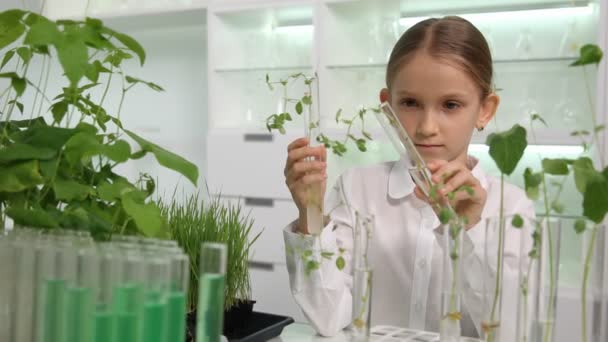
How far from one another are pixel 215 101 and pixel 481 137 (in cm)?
130

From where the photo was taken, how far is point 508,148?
0.60 meters

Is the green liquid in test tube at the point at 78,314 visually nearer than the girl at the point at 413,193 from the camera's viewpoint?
Yes

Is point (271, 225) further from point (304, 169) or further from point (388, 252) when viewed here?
point (304, 169)

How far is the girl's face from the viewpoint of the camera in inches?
47.4

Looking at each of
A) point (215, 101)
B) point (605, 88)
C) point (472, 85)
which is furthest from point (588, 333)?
point (215, 101)

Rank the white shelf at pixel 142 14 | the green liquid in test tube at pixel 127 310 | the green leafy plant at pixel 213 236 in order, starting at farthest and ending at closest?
the white shelf at pixel 142 14 < the green leafy plant at pixel 213 236 < the green liquid in test tube at pixel 127 310

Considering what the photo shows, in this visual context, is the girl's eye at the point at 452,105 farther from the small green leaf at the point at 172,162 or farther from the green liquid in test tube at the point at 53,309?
the green liquid in test tube at the point at 53,309

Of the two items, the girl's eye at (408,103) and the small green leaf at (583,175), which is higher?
the girl's eye at (408,103)

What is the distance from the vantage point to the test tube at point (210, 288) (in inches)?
23.7

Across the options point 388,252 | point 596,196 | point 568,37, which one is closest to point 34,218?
point 596,196

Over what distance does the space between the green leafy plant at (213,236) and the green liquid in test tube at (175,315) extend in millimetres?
402

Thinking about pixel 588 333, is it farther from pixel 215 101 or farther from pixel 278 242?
pixel 215 101

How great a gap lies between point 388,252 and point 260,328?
57 centimetres

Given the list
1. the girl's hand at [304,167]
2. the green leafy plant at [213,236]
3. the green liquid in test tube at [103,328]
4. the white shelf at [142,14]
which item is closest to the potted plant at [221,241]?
the green leafy plant at [213,236]
